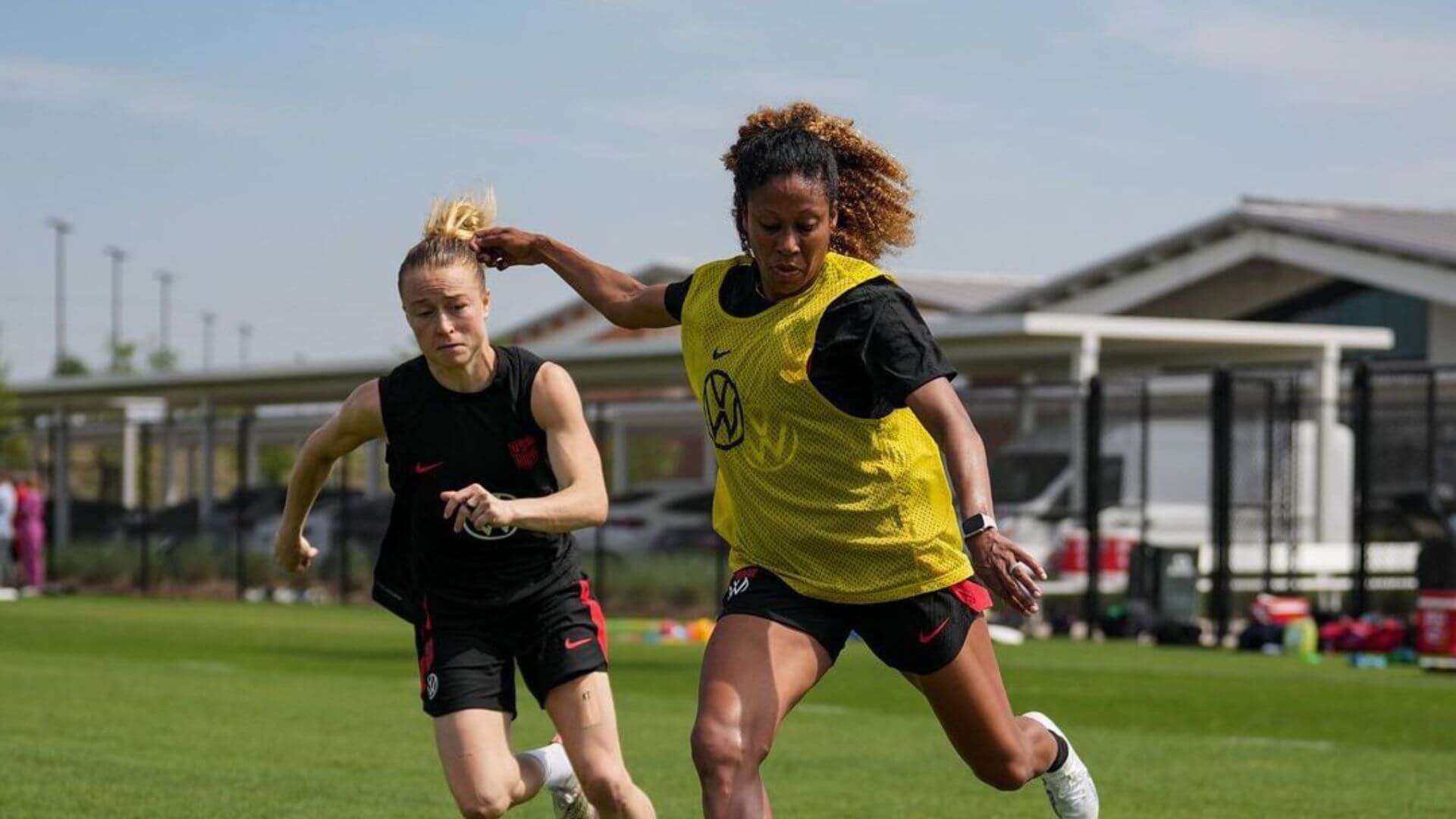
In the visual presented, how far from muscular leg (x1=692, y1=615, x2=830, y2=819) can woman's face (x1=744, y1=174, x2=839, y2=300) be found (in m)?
0.94

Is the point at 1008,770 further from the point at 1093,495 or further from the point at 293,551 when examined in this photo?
the point at 1093,495

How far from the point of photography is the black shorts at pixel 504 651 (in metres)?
6.91

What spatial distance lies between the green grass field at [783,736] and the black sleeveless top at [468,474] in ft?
8.65

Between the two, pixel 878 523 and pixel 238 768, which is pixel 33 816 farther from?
pixel 878 523

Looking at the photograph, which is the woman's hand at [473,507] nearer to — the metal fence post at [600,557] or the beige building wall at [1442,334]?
the metal fence post at [600,557]

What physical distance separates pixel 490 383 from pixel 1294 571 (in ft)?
68.2

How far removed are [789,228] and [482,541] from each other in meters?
1.46

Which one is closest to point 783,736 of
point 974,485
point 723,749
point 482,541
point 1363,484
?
point 482,541

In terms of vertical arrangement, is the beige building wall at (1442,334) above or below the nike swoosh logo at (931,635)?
above

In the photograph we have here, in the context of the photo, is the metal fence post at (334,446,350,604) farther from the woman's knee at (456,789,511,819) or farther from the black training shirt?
the black training shirt

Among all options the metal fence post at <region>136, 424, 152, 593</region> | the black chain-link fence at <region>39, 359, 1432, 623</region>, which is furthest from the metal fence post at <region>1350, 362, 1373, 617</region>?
the metal fence post at <region>136, 424, 152, 593</region>

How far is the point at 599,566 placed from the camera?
31.9 meters

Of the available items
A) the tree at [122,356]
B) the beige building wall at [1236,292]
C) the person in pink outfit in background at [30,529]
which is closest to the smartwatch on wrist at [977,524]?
the person in pink outfit in background at [30,529]

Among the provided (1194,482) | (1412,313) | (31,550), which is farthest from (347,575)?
(1412,313)
